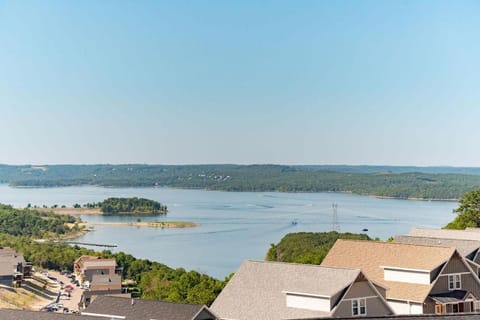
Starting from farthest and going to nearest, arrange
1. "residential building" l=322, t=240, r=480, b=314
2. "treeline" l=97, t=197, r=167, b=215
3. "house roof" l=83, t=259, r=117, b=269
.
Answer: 1. "treeline" l=97, t=197, r=167, b=215
2. "house roof" l=83, t=259, r=117, b=269
3. "residential building" l=322, t=240, r=480, b=314

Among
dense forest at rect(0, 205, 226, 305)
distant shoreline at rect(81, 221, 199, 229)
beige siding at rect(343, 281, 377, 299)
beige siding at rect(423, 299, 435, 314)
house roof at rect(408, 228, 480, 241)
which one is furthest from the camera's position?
distant shoreline at rect(81, 221, 199, 229)

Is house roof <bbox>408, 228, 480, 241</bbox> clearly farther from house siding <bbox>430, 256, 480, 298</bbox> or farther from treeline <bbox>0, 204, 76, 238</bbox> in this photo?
treeline <bbox>0, 204, 76, 238</bbox>

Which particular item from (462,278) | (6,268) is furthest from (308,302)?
(6,268)

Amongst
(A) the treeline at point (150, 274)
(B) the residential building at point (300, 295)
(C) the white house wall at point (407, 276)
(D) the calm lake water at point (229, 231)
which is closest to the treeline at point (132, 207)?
(D) the calm lake water at point (229, 231)

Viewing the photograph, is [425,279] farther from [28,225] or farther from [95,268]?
[28,225]

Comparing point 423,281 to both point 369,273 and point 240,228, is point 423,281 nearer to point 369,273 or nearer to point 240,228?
point 369,273

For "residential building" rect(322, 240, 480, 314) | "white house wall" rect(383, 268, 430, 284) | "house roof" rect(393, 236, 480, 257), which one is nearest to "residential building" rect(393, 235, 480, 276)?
"house roof" rect(393, 236, 480, 257)

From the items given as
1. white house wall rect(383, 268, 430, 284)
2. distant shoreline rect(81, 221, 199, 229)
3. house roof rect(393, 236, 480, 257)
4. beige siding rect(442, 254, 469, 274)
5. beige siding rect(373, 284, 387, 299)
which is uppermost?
house roof rect(393, 236, 480, 257)

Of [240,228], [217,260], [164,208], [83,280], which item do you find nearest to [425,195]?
[164,208]
